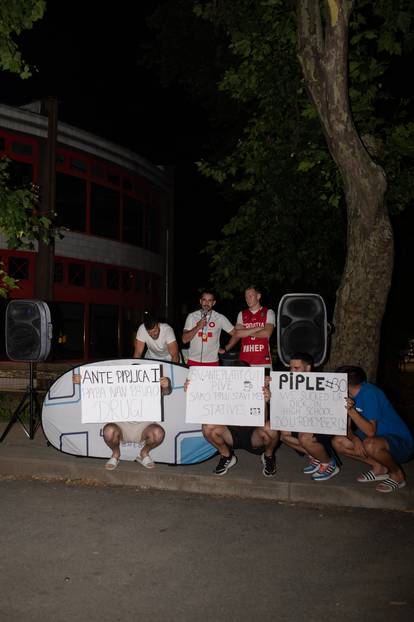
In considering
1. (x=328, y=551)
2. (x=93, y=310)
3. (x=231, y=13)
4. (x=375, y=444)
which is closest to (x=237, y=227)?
(x=231, y=13)

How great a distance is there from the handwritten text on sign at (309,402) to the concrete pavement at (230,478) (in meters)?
0.51

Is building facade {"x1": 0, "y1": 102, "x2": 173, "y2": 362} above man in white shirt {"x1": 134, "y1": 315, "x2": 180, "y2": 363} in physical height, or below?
above

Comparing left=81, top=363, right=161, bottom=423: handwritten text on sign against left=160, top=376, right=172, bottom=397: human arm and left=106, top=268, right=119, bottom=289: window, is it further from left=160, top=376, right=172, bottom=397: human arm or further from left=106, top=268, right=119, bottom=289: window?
left=106, top=268, right=119, bottom=289: window

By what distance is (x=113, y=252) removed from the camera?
22.5 metres

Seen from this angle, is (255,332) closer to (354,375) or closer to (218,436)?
(218,436)

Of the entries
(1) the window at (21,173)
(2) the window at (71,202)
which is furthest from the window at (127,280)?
(1) the window at (21,173)

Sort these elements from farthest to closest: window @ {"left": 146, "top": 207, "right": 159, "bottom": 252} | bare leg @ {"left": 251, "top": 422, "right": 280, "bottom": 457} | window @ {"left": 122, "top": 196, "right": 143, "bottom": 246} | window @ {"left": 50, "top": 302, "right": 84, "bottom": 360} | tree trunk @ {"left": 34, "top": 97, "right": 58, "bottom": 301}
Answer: window @ {"left": 146, "top": 207, "right": 159, "bottom": 252} < window @ {"left": 122, "top": 196, "right": 143, "bottom": 246} < window @ {"left": 50, "top": 302, "right": 84, "bottom": 360} < tree trunk @ {"left": 34, "top": 97, "right": 58, "bottom": 301} < bare leg @ {"left": 251, "top": 422, "right": 280, "bottom": 457}

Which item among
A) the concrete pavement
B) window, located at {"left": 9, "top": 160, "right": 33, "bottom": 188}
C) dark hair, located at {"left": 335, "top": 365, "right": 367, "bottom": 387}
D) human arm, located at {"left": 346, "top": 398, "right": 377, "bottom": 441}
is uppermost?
window, located at {"left": 9, "top": 160, "right": 33, "bottom": 188}

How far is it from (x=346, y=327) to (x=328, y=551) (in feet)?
13.0

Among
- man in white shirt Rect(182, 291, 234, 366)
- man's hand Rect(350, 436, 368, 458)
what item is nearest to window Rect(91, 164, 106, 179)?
man in white shirt Rect(182, 291, 234, 366)

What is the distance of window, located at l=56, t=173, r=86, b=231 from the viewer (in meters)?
20.2

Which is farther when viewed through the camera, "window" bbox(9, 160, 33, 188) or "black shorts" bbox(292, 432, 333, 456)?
"window" bbox(9, 160, 33, 188)

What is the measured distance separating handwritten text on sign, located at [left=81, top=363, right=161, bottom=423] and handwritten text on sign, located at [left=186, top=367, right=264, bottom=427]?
385 millimetres

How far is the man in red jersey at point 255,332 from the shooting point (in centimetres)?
782
